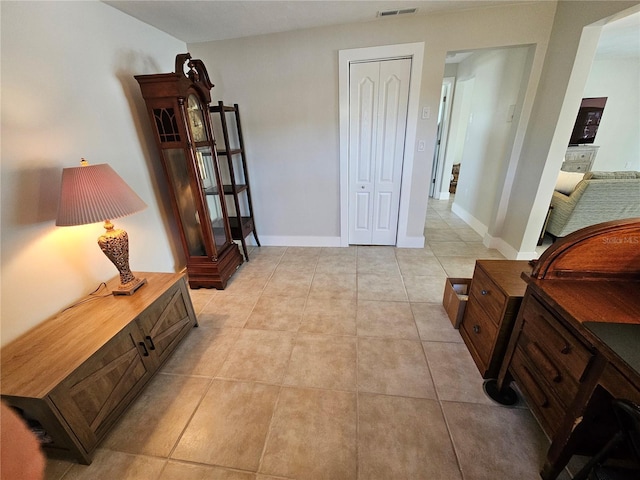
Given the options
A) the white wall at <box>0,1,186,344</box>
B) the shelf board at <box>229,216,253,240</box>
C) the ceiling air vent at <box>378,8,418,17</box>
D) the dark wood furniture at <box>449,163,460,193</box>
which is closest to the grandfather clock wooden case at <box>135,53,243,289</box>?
the shelf board at <box>229,216,253,240</box>

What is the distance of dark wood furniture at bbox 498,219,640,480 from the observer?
2.64ft

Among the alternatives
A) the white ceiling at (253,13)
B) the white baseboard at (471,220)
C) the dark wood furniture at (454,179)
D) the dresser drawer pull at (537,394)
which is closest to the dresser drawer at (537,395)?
the dresser drawer pull at (537,394)

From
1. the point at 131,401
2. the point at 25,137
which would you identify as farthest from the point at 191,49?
the point at 131,401

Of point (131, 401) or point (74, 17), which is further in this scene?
point (74, 17)

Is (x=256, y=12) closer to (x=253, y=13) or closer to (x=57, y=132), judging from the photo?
(x=253, y=13)

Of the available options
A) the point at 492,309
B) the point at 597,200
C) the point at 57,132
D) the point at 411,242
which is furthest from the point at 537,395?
the point at 57,132

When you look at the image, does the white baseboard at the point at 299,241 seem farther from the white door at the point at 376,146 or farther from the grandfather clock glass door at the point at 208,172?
the grandfather clock glass door at the point at 208,172

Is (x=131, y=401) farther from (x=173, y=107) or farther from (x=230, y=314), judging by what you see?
(x=173, y=107)

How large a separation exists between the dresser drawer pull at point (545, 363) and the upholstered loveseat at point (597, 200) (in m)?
2.39

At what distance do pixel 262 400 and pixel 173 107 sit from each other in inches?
83.1

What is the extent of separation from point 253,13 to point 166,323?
8.11 feet

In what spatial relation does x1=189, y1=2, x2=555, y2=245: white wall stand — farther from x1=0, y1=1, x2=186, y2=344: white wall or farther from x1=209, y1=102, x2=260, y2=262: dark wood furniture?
x1=0, y1=1, x2=186, y2=344: white wall

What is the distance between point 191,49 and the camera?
8.53 ft

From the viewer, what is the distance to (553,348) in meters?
0.99
